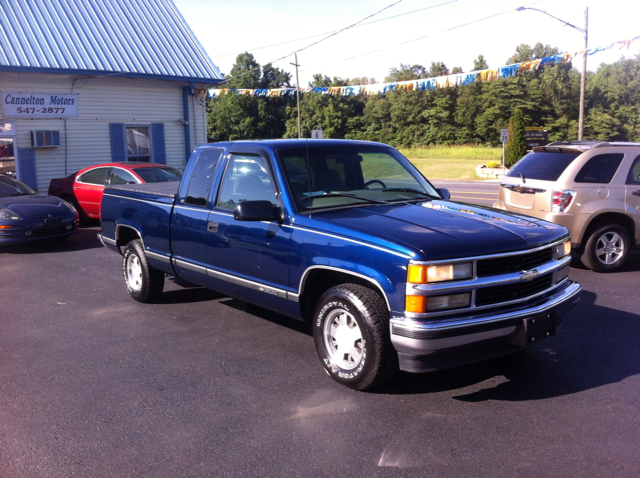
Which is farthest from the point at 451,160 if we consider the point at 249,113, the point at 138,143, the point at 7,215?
the point at 7,215

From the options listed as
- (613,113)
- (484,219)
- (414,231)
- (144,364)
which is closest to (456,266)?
(414,231)

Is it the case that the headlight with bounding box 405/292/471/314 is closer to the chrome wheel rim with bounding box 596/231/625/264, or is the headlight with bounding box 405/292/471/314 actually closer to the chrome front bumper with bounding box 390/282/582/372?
the chrome front bumper with bounding box 390/282/582/372

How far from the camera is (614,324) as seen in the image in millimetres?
6141

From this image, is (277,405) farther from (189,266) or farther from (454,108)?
(454,108)

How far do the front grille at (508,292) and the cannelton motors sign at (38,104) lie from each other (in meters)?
16.3

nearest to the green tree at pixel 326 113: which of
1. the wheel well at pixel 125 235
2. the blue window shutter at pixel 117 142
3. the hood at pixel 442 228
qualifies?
the blue window shutter at pixel 117 142

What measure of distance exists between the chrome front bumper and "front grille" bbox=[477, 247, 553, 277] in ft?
0.93

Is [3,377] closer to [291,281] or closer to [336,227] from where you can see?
[291,281]

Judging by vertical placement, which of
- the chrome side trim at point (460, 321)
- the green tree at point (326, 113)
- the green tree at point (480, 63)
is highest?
the green tree at point (480, 63)

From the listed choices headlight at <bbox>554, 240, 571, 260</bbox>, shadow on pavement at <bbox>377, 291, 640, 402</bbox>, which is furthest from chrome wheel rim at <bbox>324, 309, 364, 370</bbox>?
headlight at <bbox>554, 240, 571, 260</bbox>

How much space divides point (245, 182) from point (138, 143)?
1549 centimetres

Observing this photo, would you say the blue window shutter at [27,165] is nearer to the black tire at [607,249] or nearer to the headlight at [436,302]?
the black tire at [607,249]

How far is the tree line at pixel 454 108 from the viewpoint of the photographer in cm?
6062

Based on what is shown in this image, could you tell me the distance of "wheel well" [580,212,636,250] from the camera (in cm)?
855
